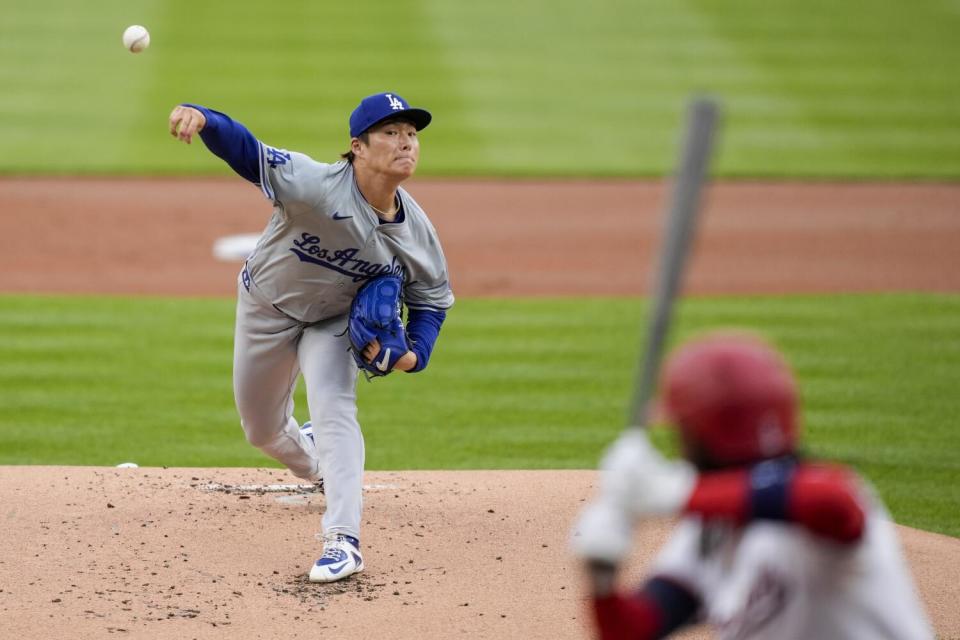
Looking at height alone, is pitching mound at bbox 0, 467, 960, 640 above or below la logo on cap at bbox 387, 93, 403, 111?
below

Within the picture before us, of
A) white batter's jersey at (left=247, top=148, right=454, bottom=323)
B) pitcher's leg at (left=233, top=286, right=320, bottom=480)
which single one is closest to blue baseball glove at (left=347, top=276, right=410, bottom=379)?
white batter's jersey at (left=247, top=148, right=454, bottom=323)

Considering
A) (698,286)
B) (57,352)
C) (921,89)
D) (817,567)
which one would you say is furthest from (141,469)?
(921,89)

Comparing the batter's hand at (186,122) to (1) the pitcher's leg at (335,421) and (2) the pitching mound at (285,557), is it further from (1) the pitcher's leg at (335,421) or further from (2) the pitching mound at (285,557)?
(2) the pitching mound at (285,557)

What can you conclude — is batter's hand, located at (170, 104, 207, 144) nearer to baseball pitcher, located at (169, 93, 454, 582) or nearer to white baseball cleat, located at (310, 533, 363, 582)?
baseball pitcher, located at (169, 93, 454, 582)

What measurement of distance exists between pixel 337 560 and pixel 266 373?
937mm

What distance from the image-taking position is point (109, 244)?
13703 millimetres

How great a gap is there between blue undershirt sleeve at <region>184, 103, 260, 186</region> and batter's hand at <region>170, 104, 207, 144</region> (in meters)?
0.05

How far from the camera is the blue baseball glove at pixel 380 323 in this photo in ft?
17.5

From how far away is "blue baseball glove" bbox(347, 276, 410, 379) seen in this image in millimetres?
5324

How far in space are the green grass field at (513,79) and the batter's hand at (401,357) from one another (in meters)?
12.4

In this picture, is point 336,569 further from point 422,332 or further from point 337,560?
point 422,332

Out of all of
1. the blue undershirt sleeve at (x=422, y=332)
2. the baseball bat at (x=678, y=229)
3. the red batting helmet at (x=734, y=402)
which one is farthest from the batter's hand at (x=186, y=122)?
the red batting helmet at (x=734, y=402)

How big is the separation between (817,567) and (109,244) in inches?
476

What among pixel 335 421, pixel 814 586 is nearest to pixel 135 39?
pixel 335 421
